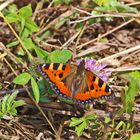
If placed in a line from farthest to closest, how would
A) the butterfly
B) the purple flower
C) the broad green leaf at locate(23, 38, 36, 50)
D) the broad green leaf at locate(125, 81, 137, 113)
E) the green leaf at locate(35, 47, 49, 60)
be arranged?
the broad green leaf at locate(23, 38, 36, 50), the green leaf at locate(35, 47, 49, 60), the purple flower, the broad green leaf at locate(125, 81, 137, 113), the butterfly

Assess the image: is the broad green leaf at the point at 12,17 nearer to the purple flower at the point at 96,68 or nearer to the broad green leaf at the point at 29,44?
the broad green leaf at the point at 29,44

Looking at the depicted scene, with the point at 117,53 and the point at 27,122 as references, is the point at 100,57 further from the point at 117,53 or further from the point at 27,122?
the point at 27,122

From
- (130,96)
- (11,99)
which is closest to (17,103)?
(11,99)

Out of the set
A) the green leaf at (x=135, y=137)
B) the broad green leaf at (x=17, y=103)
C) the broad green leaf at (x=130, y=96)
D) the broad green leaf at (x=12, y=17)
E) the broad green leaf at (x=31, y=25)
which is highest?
the broad green leaf at (x=12, y=17)

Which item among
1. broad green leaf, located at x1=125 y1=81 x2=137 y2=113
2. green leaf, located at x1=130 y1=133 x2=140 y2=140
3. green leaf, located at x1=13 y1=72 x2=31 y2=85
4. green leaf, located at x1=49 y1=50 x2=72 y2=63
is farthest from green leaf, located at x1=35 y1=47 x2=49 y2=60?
green leaf, located at x1=130 y1=133 x2=140 y2=140

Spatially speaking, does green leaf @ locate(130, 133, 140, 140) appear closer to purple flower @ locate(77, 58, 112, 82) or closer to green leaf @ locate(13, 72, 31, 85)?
purple flower @ locate(77, 58, 112, 82)

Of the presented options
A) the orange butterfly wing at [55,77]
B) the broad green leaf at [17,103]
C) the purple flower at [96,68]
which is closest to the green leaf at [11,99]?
the broad green leaf at [17,103]

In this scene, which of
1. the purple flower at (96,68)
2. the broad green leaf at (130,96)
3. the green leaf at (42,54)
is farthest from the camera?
the green leaf at (42,54)

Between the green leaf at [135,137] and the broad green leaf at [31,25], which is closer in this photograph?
the green leaf at [135,137]

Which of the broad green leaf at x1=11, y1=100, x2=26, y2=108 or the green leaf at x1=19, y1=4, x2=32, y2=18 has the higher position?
the green leaf at x1=19, y1=4, x2=32, y2=18

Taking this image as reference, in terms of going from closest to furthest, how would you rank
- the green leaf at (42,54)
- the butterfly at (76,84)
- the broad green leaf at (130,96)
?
the butterfly at (76,84)
the broad green leaf at (130,96)
the green leaf at (42,54)
